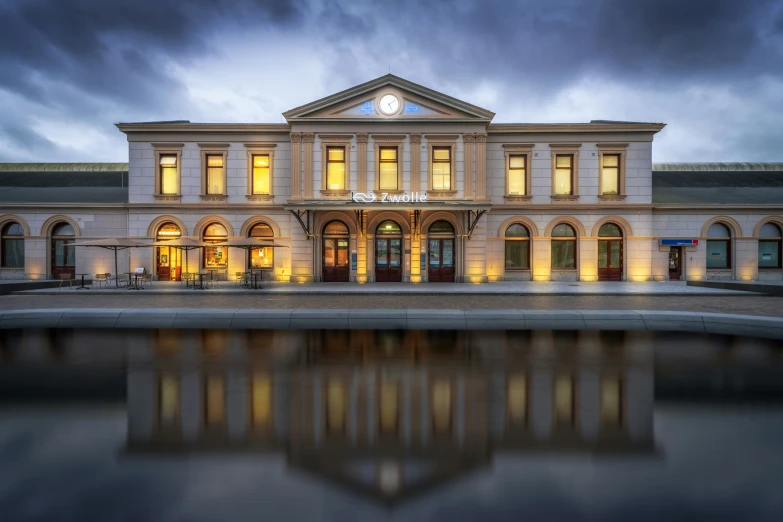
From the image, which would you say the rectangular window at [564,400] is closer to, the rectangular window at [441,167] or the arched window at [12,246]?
the rectangular window at [441,167]

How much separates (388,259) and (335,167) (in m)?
6.55

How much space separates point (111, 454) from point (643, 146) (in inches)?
1185

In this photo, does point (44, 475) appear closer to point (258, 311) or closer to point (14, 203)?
point (258, 311)

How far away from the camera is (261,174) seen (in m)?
25.8

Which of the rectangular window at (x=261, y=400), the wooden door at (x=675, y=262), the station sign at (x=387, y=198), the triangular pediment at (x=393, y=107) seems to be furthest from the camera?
the wooden door at (x=675, y=262)

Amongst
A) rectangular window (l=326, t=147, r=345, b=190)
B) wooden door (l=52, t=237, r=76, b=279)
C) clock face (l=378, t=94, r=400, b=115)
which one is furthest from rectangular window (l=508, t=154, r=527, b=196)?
wooden door (l=52, t=237, r=76, b=279)

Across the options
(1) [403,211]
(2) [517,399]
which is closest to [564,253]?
(1) [403,211]

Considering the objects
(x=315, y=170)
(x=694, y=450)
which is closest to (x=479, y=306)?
(x=694, y=450)

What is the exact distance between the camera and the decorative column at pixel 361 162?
2442cm

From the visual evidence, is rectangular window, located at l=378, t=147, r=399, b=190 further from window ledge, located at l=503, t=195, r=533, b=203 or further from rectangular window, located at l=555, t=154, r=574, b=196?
rectangular window, located at l=555, t=154, r=574, b=196

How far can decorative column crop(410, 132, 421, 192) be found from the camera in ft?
80.2

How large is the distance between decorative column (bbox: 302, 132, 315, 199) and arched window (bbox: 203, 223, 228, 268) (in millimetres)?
6229

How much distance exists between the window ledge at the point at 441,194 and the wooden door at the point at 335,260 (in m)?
5.89

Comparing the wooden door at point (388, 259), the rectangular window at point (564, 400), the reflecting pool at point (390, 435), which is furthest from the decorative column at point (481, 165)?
the rectangular window at point (564, 400)
